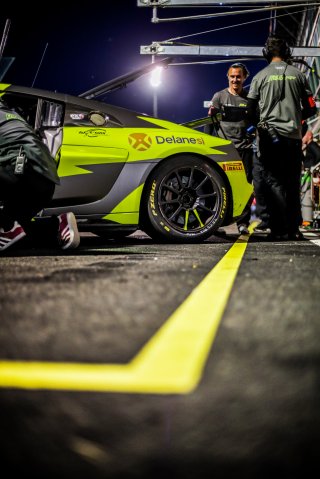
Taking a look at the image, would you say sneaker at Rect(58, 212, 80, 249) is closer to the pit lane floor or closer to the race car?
the race car

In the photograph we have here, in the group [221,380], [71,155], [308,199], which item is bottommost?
[308,199]

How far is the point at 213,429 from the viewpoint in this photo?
95 centimetres

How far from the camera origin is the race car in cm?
468

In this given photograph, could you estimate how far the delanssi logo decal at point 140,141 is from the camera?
16.1 feet

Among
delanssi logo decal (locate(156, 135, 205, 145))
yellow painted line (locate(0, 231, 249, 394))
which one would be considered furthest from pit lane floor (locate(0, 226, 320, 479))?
delanssi logo decal (locate(156, 135, 205, 145))

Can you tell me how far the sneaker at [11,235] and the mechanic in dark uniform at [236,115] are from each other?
325 cm

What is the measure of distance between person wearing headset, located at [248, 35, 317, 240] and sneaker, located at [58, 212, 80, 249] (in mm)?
2421

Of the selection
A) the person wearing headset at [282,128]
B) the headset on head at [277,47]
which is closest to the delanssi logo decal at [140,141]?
the person wearing headset at [282,128]

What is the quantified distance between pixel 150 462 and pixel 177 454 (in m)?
0.05

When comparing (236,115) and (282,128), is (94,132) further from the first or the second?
(236,115)

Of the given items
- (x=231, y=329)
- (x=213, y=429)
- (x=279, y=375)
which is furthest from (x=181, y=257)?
(x=213, y=429)

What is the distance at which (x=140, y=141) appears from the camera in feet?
16.2

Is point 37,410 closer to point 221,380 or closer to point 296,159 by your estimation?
point 221,380

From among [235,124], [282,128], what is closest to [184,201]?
[282,128]
